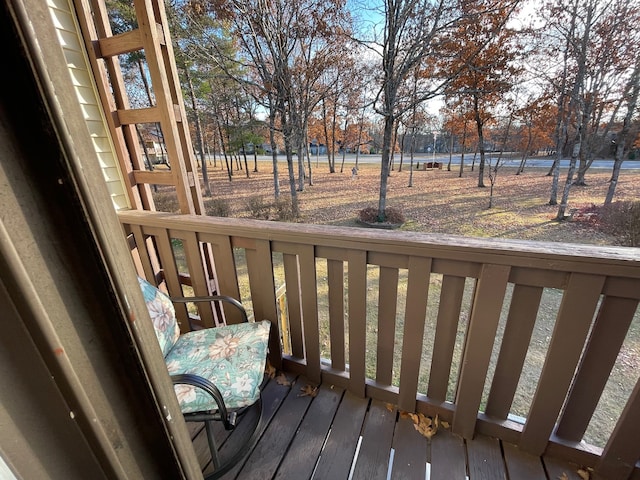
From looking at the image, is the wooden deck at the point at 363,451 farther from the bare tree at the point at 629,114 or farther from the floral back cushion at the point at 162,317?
the bare tree at the point at 629,114

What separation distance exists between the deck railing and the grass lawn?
53 cm

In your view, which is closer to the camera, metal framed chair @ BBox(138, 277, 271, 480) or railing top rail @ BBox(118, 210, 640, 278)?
railing top rail @ BBox(118, 210, 640, 278)

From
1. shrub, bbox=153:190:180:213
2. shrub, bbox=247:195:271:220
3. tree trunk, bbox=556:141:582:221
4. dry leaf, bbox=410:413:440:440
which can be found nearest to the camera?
dry leaf, bbox=410:413:440:440

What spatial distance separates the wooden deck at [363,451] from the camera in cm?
123

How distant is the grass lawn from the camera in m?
2.54

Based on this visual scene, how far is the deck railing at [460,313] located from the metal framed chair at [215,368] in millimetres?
246

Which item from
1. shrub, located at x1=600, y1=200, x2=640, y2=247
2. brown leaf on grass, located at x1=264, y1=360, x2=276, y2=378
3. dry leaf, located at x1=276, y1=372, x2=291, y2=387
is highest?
brown leaf on grass, located at x1=264, y1=360, x2=276, y2=378

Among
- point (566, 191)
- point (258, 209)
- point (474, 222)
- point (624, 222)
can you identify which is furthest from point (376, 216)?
point (624, 222)

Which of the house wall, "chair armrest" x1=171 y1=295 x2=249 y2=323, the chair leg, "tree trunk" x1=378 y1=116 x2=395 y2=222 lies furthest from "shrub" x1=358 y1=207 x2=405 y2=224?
the house wall

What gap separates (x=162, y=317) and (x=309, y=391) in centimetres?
92

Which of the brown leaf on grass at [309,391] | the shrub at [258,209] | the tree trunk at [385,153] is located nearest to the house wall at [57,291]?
the brown leaf on grass at [309,391]

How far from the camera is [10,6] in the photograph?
27 cm

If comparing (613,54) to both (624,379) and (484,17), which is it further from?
(624,379)

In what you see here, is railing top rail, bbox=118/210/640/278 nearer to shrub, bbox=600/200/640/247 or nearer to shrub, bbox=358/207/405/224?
shrub, bbox=600/200/640/247
